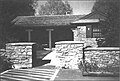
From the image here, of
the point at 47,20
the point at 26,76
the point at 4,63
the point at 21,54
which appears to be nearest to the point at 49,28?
the point at 47,20

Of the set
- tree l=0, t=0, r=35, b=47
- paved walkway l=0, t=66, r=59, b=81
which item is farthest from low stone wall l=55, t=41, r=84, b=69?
tree l=0, t=0, r=35, b=47

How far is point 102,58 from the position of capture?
16.4 ft

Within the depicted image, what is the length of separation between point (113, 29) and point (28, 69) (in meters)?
3.20

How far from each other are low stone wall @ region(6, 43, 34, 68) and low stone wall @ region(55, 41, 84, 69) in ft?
3.21

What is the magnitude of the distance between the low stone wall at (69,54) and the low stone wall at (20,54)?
3.21 feet

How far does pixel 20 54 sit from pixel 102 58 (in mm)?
2640

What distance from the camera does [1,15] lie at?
308 inches

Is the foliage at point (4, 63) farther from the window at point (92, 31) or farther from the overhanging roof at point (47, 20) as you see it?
the overhanging roof at point (47, 20)

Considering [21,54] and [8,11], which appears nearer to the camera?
[21,54]

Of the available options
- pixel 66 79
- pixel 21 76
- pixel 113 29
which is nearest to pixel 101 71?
pixel 66 79

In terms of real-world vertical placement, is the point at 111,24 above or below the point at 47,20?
below

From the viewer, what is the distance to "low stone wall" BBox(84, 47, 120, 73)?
4.71 meters

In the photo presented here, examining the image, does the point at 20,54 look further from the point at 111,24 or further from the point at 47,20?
the point at 47,20

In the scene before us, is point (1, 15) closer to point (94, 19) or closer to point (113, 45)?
point (94, 19)
